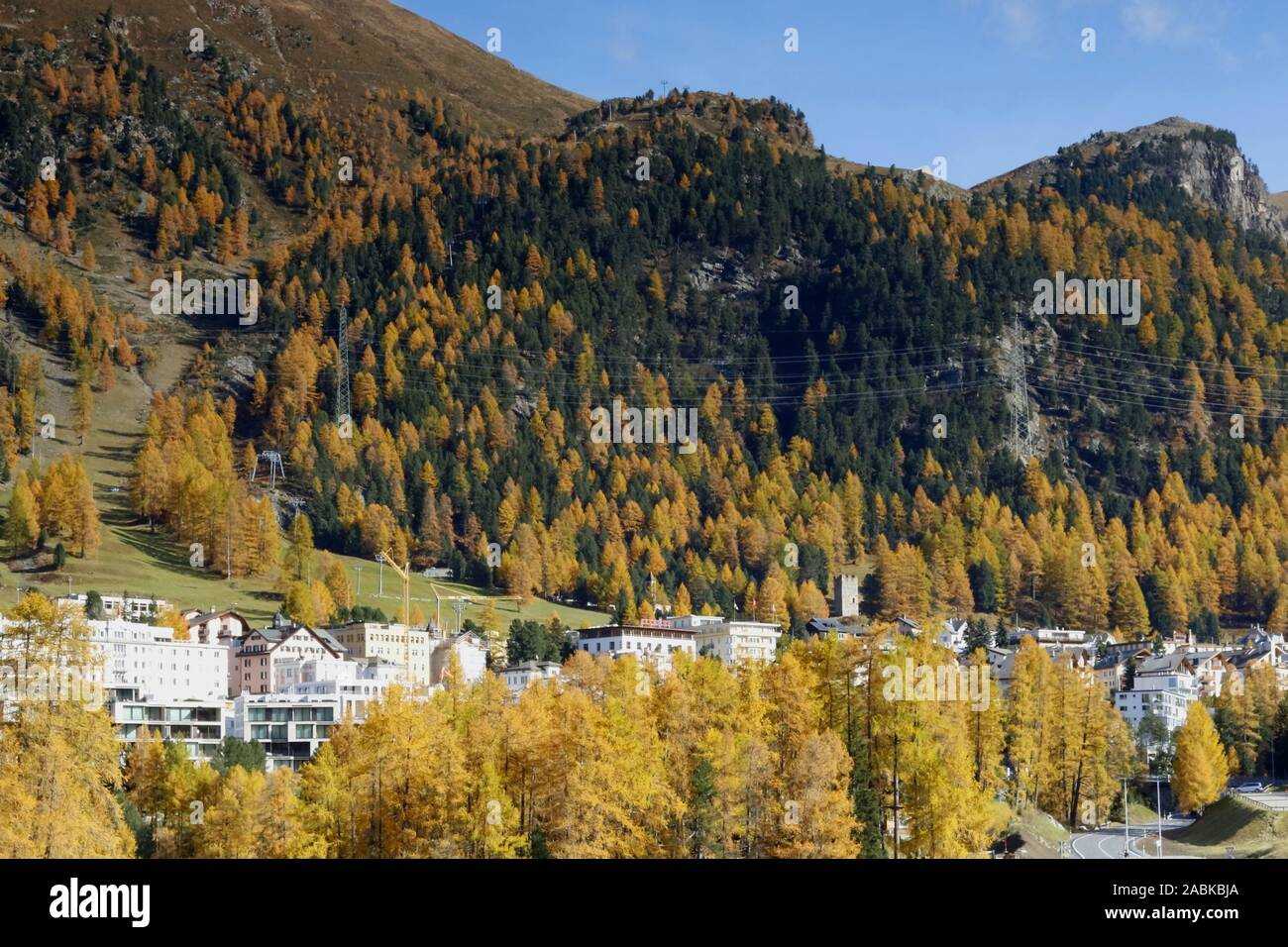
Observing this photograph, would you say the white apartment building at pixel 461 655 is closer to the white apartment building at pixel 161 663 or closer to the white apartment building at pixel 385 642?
the white apartment building at pixel 385 642

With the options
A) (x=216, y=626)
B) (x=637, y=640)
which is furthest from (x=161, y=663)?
(x=637, y=640)

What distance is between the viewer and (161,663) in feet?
479

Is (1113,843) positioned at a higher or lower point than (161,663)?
lower

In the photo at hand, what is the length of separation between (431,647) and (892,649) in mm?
105889

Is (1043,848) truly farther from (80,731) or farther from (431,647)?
(431,647)

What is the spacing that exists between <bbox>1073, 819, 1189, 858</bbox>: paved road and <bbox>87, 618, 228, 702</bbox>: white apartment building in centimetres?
6966

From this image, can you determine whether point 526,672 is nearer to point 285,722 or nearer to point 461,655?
point 461,655

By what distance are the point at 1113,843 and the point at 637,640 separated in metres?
98.9

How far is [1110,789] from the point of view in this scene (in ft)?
331

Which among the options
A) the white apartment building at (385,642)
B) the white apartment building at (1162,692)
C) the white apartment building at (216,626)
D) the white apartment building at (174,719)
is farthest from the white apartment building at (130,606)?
the white apartment building at (1162,692)

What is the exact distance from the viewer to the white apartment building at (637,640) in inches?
7057

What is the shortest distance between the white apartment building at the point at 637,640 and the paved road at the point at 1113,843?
7854 cm
